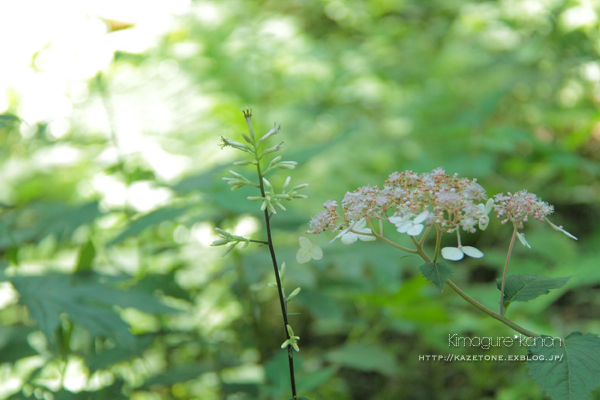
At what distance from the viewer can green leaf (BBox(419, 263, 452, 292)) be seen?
0.53 m

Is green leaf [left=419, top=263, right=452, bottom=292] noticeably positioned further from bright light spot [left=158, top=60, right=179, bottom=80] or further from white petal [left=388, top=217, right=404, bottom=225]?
bright light spot [left=158, top=60, right=179, bottom=80]

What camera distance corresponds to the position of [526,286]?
606 mm

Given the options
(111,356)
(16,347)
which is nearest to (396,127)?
(111,356)

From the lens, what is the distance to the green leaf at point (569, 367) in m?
0.51

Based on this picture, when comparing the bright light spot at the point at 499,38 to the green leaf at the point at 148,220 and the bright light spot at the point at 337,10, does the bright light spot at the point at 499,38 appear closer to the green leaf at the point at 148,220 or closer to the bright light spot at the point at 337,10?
the bright light spot at the point at 337,10

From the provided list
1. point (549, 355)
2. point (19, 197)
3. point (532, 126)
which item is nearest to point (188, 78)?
point (19, 197)

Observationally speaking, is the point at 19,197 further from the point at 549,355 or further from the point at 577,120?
→ the point at 577,120

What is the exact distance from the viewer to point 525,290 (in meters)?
0.60

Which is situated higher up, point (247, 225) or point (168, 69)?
point (168, 69)

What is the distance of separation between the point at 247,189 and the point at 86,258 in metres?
0.53

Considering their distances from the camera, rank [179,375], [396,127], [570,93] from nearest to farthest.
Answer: [179,375] → [570,93] → [396,127]

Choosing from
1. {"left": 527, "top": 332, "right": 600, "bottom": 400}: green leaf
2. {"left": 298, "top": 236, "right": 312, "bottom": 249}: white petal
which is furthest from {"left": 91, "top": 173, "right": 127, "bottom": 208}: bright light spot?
{"left": 527, "top": 332, "right": 600, "bottom": 400}: green leaf

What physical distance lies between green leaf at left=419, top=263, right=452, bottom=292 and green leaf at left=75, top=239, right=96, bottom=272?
103 centimetres

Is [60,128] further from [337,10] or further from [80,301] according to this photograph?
[337,10]
